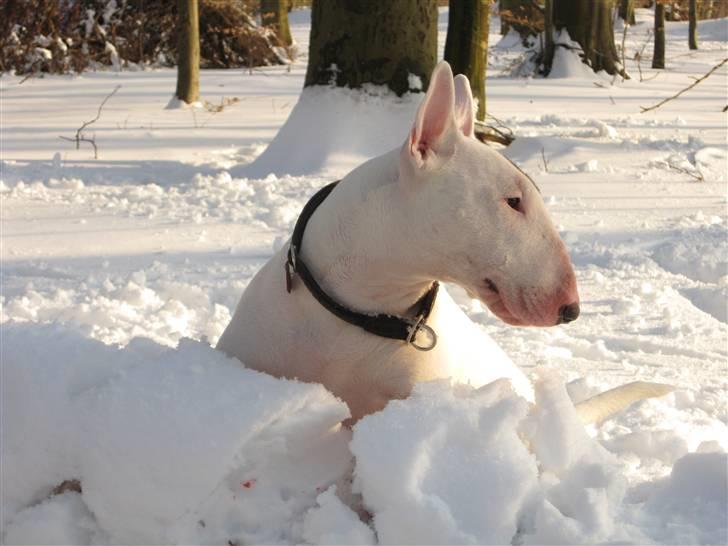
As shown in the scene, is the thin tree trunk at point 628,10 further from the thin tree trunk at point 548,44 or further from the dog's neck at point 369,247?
the dog's neck at point 369,247

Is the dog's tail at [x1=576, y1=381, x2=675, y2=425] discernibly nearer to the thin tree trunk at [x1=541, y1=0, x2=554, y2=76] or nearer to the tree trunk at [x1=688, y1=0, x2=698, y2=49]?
the thin tree trunk at [x1=541, y1=0, x2=554, y2=76]

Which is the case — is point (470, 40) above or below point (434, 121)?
below

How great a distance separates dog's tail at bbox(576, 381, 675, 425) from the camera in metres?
3.01

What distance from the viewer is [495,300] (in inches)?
92.4

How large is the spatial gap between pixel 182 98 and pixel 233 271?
21.4 feet

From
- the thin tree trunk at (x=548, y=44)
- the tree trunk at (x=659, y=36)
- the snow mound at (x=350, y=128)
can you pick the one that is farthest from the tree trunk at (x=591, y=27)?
the snow mound at (x=350, y=128)

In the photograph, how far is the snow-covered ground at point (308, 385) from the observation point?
2.06 meters

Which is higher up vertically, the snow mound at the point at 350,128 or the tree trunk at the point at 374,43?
the tree trunk at the point at 374,43

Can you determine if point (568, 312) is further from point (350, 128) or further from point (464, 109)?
point (350, 128)

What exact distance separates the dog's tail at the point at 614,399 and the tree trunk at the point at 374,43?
465 cm

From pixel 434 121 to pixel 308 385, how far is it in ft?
2.39

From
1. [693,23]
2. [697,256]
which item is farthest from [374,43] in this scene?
[693,23]

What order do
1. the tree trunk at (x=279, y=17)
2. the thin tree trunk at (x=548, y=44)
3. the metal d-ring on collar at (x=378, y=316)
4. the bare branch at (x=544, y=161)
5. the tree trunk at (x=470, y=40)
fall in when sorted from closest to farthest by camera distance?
the metal d-ring on collar at (x=378, y=316), the bare branch at (x=544, y=161), the tree trunk at (x=470, y=40), the thin tree trunk at (x=548, y=44), the tree trunk at (x=279, y=17)

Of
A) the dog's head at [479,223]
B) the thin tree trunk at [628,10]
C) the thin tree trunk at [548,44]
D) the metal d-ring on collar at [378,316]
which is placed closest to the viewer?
the dog's head at [479,223]
